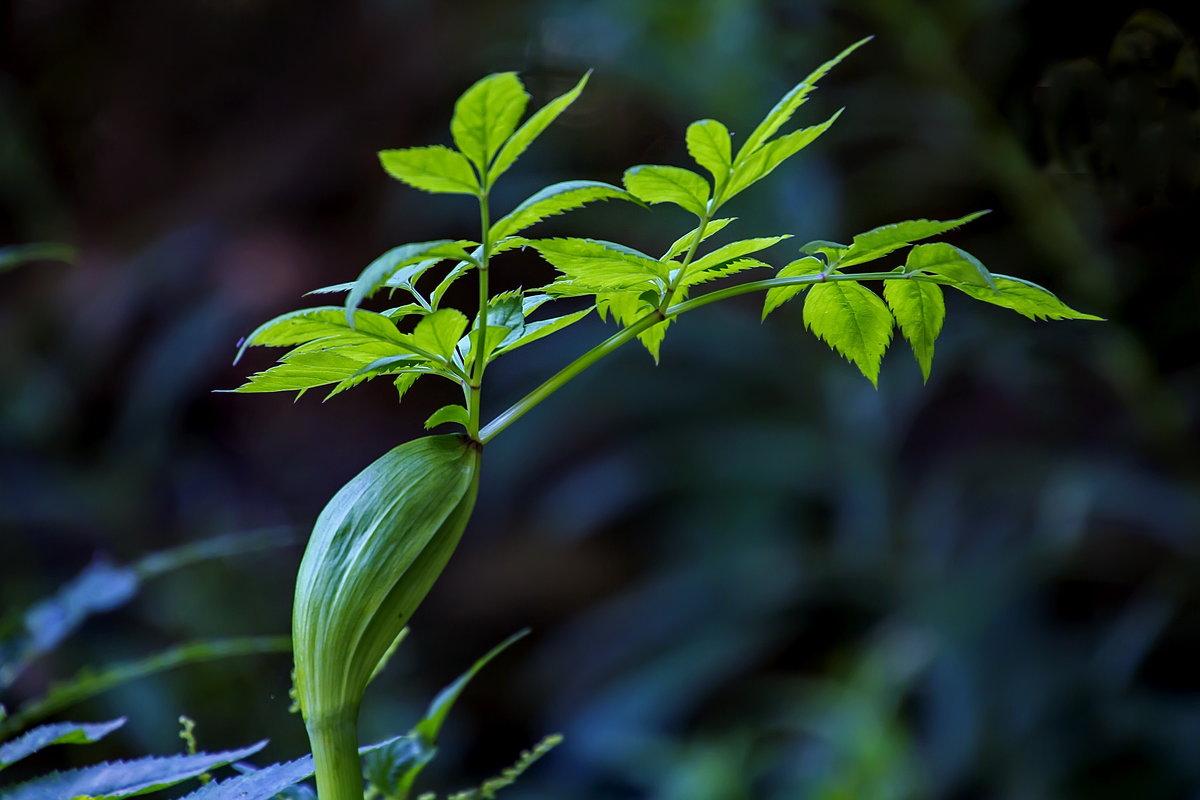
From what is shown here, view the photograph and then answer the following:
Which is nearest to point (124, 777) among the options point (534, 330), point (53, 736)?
point (53, 736)

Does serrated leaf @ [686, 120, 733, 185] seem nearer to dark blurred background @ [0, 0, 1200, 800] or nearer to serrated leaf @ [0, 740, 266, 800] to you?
serrated leaf @ [0, 740, 266, 800]

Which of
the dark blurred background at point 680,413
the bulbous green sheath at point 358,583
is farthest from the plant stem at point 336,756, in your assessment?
the dark blurred background at point 680,413

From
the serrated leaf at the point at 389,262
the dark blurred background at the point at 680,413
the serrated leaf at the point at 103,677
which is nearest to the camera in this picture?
the serrated leaf at the point at 389,262

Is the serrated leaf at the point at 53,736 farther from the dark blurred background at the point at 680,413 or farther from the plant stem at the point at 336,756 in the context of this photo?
the dark blurred background at the point at 680,413

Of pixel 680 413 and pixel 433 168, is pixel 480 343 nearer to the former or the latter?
pixel 433 168

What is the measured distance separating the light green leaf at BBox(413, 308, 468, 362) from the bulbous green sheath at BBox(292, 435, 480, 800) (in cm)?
2

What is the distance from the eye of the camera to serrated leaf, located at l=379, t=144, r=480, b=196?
177mm

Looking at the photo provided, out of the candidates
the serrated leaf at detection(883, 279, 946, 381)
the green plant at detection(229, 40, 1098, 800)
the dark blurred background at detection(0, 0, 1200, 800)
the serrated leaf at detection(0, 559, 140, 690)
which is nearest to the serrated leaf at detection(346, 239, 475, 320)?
the green plant at detection(229, 40, 1098, 800)

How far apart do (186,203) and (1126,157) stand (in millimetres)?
1817

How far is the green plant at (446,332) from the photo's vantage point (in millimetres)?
176

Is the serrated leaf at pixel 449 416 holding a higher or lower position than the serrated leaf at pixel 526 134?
lower

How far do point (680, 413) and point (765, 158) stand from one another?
1.49 meters

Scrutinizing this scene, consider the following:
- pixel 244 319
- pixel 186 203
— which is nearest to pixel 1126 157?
pixel 244 319

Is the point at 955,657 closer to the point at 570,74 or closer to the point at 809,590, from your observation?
the point at 809,590
